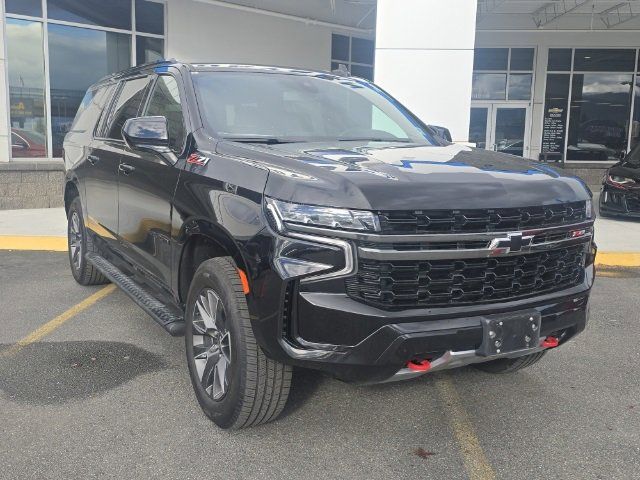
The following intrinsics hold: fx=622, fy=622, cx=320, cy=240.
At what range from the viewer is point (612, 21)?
16562 mm

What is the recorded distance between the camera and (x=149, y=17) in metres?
13.5

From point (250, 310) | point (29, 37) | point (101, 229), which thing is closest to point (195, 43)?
point (29, 37)

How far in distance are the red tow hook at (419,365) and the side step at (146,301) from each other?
1.42m

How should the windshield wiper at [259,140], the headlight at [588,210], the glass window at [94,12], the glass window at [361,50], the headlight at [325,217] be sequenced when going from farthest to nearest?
1. the glass window at [361,50]
2. the glass window at [94,12]
3. the windshield wiper at [259,140]
4. the headlight at [588,210]
5. the headlight at [325,217]

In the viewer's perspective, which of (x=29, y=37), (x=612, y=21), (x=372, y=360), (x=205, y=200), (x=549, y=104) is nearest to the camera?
(x=372, y=360)

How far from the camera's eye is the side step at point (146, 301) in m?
3.60

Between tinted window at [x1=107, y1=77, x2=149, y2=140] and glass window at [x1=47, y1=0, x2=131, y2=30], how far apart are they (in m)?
8.50

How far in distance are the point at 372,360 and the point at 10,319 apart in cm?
367

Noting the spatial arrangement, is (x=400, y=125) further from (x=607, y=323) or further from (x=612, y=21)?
(x=612, y=21)

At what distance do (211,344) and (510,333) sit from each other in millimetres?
1528

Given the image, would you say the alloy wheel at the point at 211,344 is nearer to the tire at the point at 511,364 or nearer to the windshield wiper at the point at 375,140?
the windshield wiper at the point at 375,140

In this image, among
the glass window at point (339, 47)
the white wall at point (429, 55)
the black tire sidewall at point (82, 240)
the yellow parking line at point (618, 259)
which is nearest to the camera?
the black tire sidewall at point (82, 240)

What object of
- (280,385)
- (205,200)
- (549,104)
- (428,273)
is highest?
(549,104)

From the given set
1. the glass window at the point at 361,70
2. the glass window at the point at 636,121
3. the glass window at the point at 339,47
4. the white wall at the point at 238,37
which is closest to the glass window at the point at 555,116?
the glass window at the point at 636,121
